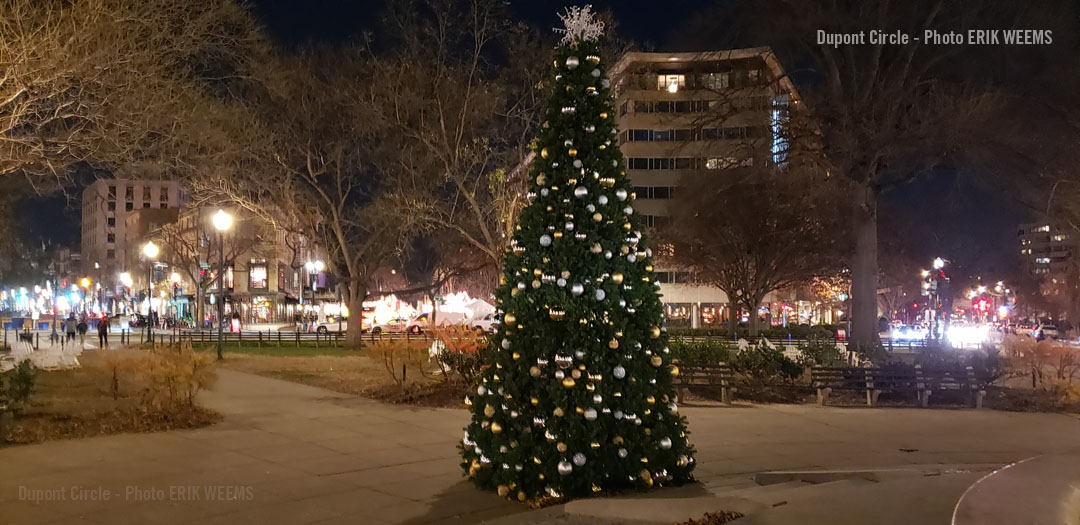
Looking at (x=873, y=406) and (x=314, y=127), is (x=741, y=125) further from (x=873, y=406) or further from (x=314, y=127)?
(x=314, y=127)

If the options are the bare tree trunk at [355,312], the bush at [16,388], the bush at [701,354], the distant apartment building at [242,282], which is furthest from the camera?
the distant apartment building at [242,282]

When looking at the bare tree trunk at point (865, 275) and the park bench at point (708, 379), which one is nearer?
the park bench at point (708, 379)

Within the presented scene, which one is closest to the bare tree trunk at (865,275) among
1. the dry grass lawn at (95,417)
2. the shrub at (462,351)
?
the shrub at (462,351)

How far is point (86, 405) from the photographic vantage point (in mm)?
15141

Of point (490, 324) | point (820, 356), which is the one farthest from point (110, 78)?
point (490, 324)

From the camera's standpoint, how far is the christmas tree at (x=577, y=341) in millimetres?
8086

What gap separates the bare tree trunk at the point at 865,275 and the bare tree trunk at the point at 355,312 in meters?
20.3

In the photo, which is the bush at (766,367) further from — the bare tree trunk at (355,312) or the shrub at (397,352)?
the bare tree trunk at (355,312)

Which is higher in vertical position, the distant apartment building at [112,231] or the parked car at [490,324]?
the distant apartment building at [112,231]

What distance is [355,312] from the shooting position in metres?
36.0

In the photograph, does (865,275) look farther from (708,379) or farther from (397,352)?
(397,352)

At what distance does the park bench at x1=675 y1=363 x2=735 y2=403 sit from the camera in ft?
59.6

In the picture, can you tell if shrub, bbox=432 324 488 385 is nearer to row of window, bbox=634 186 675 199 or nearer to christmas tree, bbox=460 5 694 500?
christmas tree, bbox=460 5 694 500

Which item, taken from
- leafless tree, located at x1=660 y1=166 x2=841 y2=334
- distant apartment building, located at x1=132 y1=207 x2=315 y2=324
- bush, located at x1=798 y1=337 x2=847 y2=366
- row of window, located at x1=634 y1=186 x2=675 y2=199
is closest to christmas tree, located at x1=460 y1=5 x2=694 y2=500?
bush, located at x1=798 y1=337 x2=847 y2=366
